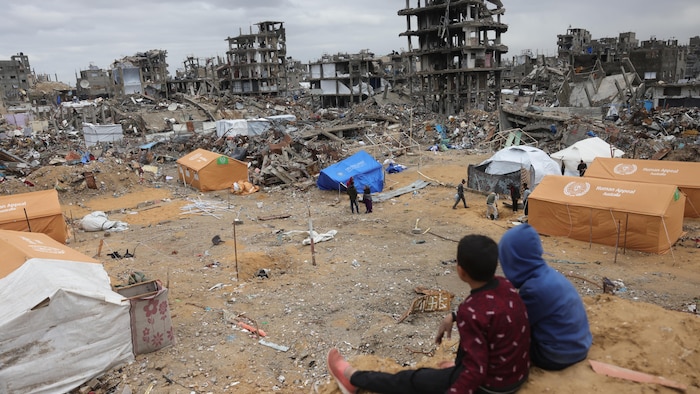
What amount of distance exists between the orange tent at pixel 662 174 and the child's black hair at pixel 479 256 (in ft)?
45.9

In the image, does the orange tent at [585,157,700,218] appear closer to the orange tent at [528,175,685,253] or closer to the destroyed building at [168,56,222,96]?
the orange tent at [528,175,685,253]

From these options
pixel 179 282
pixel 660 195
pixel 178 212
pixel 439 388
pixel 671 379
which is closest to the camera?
pixel 439 388

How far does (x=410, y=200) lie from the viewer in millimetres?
19047

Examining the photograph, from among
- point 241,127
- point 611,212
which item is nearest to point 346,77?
point 241,127

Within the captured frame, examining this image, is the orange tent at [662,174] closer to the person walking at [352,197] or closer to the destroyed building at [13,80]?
the person walking at [352,197]

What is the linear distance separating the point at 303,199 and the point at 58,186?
11.5 metres

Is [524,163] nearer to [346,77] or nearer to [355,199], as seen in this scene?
[355,199]

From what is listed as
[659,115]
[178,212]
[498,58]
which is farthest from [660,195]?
[498,58]

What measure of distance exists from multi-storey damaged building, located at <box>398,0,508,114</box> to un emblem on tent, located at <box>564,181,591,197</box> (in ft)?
101

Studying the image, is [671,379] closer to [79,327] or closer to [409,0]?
[79,327]

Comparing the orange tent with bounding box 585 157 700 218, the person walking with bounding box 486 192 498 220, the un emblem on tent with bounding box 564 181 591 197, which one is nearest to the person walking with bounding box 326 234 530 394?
the un emblem on tent with bounding box 564 181 591 197

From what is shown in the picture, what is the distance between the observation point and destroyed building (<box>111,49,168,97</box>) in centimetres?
6850

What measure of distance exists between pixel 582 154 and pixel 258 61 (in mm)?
57245

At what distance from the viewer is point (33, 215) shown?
1315 centimetres
